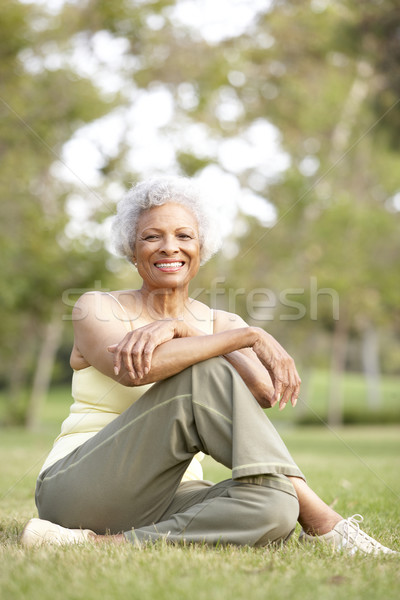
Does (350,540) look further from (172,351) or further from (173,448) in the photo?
(172,351)

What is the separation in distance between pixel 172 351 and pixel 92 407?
60 cm

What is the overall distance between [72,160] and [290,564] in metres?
15.5

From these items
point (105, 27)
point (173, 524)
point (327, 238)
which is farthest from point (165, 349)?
point (327, 238)

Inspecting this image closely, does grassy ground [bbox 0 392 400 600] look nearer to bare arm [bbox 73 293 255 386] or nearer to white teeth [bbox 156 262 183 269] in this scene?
bare arm [bbox 73 293 255 386]

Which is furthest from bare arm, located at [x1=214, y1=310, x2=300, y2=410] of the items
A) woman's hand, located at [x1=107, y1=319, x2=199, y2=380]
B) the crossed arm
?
woman's hand, located at [x1=107, y1=319, x2=199, y2=380]

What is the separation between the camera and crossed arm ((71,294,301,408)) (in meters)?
2.70

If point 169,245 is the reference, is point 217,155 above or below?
above

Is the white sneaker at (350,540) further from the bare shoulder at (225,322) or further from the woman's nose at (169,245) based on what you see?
the woman's nose at (169,245)

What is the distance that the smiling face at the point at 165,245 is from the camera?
333 centimetres

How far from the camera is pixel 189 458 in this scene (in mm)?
2740

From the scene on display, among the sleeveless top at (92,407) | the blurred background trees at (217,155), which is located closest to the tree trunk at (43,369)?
the blurred background trees at (217,155)

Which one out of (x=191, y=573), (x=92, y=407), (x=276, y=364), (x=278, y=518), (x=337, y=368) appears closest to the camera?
(x=191, y=573)

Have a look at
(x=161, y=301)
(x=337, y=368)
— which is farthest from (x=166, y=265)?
(x=337, y=368)

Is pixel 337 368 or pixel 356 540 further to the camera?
pixel 337 368
